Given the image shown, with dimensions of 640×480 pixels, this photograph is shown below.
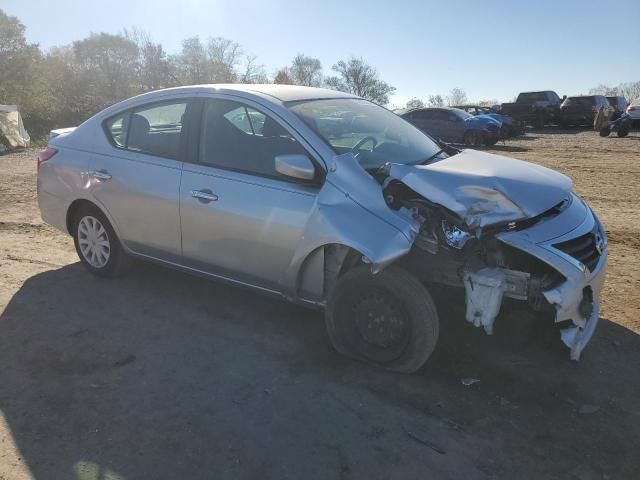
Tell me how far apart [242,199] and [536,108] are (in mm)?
28780

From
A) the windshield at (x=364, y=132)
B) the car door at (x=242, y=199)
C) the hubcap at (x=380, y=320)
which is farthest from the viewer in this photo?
the windshield at (x=364, y=132)

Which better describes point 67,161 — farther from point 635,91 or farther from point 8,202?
point 635,91

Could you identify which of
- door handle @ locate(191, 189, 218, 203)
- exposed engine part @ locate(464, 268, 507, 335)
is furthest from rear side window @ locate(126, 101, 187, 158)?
exposed engine part @ locate(464, 268, 507, 335)

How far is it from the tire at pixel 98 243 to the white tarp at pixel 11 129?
553 inches

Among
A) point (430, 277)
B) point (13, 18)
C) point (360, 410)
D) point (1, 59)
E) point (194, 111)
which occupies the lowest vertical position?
point (360, 410)

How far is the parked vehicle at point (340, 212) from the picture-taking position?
3.02 metres

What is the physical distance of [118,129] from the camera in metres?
4.54

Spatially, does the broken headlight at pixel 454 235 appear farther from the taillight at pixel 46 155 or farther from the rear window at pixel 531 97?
the rear window at pixel 531 97

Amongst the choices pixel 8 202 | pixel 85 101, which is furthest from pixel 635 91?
pixel 8 202

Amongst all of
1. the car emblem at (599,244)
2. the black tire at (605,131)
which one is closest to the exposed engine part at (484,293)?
the car emblem at (599,244)

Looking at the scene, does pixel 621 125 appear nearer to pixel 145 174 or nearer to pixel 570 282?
pixel 570 282

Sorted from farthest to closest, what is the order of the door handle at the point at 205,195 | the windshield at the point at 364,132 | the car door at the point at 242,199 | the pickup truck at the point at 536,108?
1. the pickup truck at the point at 536,108
2. the door handle at the point at 205,195
3. the windshield at the point at 364,132
4. the car door at the point at 242,199

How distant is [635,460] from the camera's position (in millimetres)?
2561

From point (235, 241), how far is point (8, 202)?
241 inches
